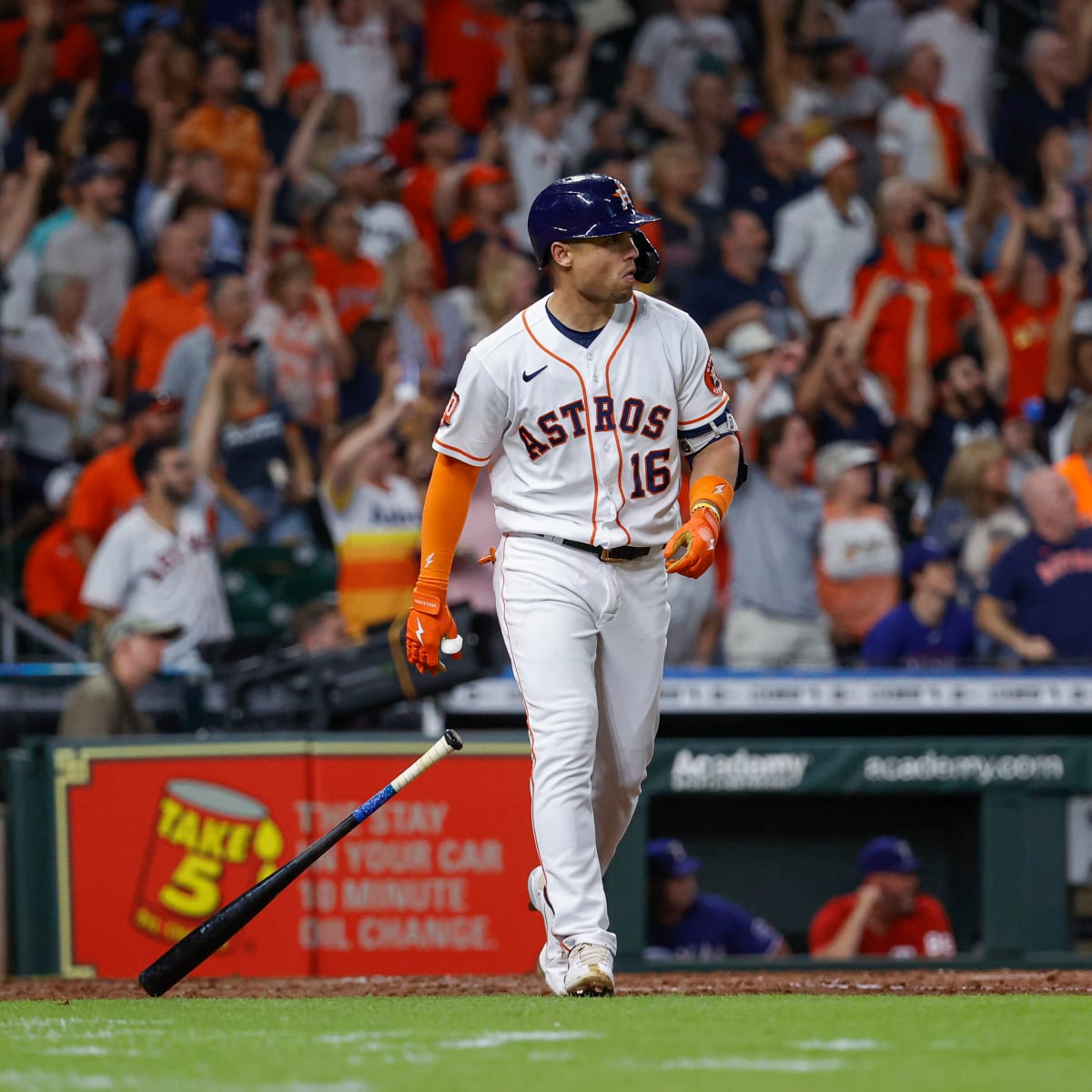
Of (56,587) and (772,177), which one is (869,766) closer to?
(56,587)

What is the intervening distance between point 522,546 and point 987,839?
3.65 m

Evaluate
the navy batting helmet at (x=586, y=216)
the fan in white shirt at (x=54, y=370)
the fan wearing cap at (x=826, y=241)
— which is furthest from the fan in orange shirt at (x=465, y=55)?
the navy batting helmet at (x=586, y=216)

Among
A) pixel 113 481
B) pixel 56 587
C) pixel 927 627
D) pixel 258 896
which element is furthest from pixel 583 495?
pixel 56 587

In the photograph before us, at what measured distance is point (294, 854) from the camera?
7.11m

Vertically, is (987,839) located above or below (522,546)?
below

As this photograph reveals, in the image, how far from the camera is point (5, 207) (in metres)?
9.88

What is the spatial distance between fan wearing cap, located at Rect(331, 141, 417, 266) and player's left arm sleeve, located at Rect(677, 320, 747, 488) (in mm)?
5775

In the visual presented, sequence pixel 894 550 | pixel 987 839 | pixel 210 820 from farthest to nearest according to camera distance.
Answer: pixel 894 550 → pixel 987 839 → pixel 210 820

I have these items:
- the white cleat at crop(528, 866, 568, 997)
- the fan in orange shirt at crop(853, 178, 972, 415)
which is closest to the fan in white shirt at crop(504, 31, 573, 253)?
the fan in orange shirt at crop(853, 178, 972, 415)

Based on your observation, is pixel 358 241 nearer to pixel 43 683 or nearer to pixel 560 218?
pixel 43 683

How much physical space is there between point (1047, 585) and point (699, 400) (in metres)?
4.38

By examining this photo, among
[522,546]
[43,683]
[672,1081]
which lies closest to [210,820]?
[43,683]

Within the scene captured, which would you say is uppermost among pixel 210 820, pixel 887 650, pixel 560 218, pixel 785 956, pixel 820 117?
pixel 820 117

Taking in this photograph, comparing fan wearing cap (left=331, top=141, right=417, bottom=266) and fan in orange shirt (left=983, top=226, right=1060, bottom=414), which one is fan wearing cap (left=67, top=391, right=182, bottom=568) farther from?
fan in orange shirt (left=983, top=226, right=1060, bottom=414)
